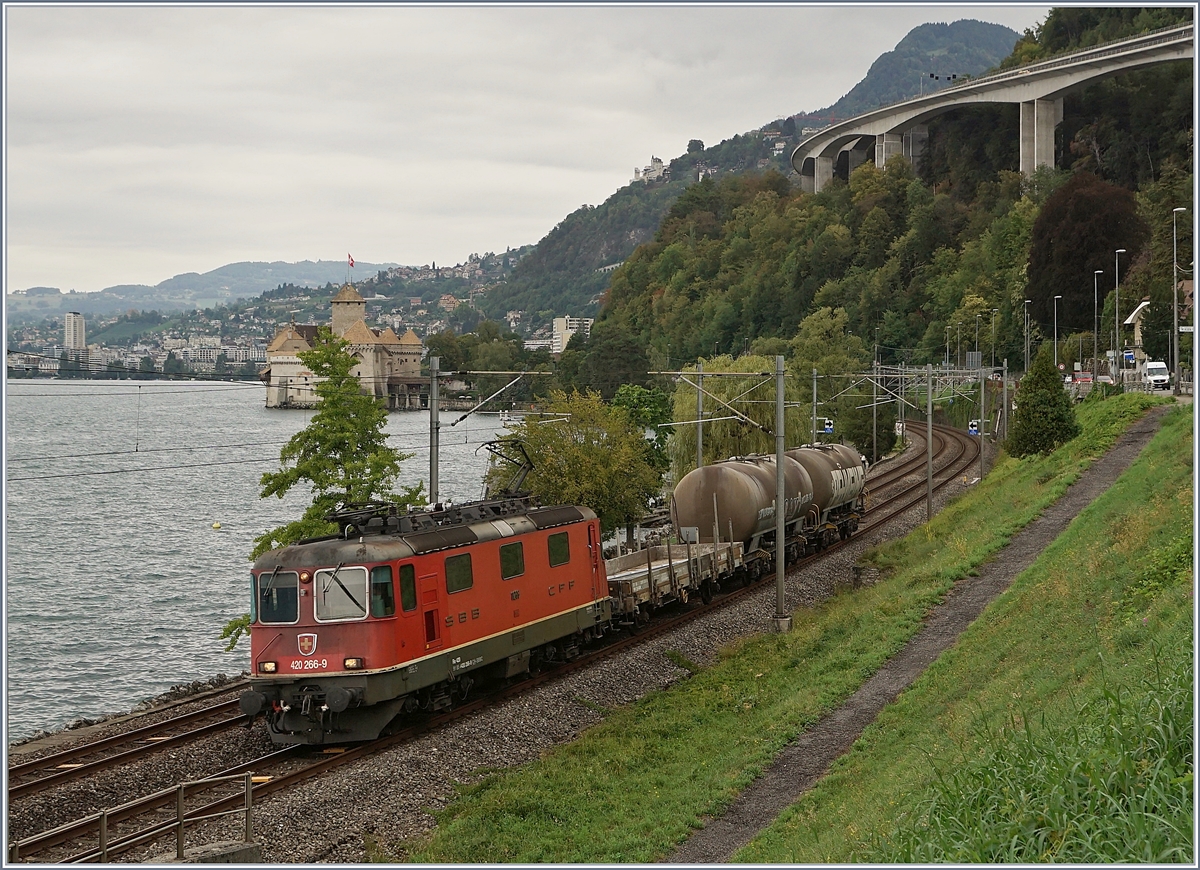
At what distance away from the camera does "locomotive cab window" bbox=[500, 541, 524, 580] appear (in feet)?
76.1

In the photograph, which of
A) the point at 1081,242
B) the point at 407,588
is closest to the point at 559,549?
the point at 407,588

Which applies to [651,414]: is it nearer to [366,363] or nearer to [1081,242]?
[1081,242]

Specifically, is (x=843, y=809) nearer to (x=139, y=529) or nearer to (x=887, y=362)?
(x=139, y=529)

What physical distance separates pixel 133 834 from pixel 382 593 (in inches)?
238

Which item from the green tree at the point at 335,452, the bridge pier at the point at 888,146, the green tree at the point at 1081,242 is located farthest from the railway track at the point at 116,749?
the bridge pier at the point at 888,146

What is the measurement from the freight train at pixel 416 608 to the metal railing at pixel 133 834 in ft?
11.7

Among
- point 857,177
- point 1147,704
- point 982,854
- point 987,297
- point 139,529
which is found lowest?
point 139,529

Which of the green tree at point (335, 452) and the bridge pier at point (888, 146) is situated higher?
the bridge pier at point (888, 146)

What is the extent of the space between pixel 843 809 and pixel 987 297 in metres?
98.0

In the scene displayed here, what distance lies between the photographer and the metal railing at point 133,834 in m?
13.9

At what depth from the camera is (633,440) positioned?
158 feet

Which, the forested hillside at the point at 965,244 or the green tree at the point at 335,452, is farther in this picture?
the forested hillside at the point at 965,244

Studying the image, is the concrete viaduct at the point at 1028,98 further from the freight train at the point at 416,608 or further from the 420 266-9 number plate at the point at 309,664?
the 420 266-9 number plate at the point at 309,664

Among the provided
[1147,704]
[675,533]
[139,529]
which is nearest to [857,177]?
[139,529]
